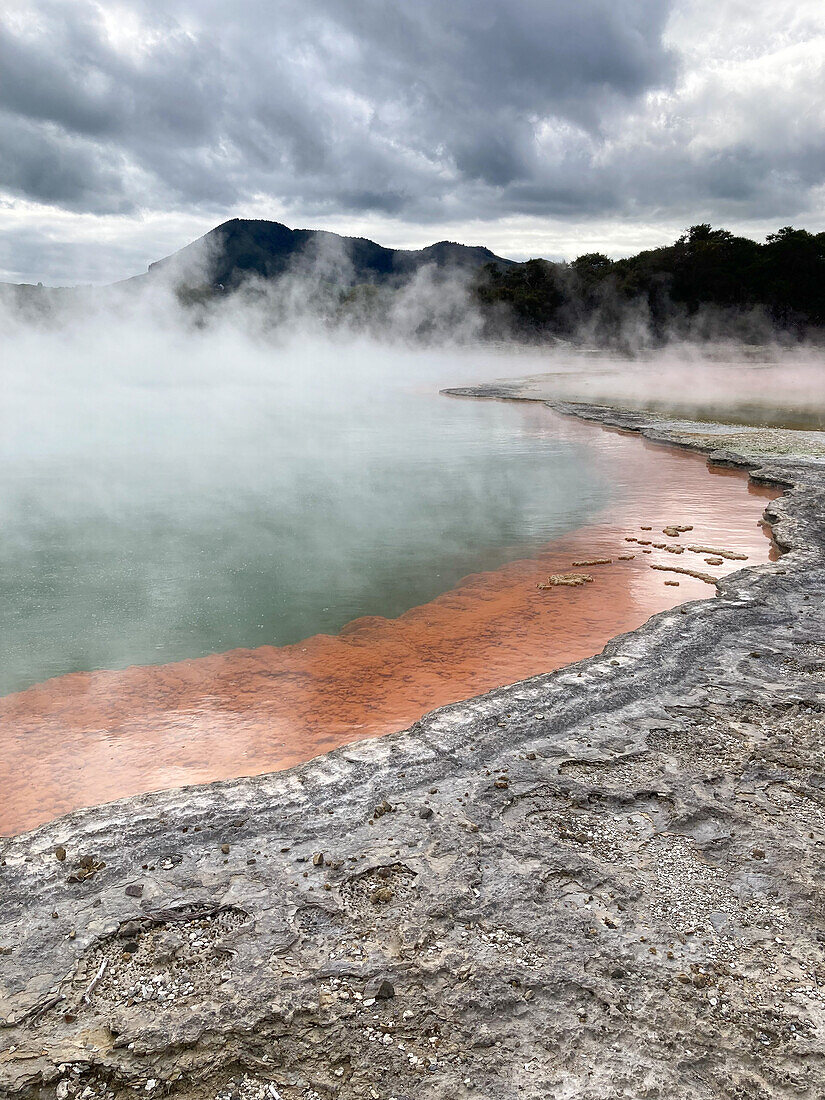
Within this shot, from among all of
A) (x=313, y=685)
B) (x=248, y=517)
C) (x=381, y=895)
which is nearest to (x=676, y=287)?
(x=248, y=517)

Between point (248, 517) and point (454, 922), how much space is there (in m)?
6.32

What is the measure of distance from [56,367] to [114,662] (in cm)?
3059

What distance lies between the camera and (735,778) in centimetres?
287

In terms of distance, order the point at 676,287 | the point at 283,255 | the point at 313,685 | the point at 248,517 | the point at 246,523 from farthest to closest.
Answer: the point at 283,255 < the point at 676,287 < the point at 248,517 < the point at 246,523 < the point at 313,685

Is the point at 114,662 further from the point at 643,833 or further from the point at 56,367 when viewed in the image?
the point at 56,367

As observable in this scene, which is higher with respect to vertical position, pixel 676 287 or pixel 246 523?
pixel 676 287

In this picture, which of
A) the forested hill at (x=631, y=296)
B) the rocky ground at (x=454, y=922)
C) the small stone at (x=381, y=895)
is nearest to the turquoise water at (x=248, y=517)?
the rocky ground at (x=454, y=922)

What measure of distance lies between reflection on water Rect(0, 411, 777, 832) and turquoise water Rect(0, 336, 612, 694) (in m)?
0.32

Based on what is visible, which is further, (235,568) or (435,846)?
(235,568)

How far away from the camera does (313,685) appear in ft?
14.4

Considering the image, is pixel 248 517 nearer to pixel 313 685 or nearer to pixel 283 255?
pixel 313 685

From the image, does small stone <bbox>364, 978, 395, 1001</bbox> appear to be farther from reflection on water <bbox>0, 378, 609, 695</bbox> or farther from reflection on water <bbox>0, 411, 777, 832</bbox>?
reflection on water <bbox>0, 378, 609, 695</bbox>

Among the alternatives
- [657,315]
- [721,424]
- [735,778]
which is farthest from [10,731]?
[657,315]

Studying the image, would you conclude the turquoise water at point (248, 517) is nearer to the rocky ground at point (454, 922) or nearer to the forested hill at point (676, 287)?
the rocky ground at point (454, 922)
